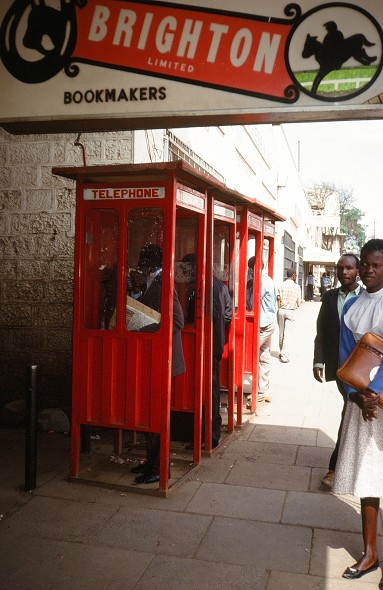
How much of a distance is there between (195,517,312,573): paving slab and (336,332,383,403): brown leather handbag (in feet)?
4.07

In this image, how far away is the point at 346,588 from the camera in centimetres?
333

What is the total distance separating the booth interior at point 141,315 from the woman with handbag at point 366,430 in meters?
1.56

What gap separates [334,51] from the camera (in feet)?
9.84

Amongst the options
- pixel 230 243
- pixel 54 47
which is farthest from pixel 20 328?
pixel 54 47

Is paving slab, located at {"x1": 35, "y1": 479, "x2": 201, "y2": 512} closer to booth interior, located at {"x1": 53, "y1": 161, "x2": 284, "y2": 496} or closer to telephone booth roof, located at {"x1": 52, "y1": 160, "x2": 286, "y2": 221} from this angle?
booth interior, located at {"x1": 53, "y1": 161, "x2": 284, "y2": 496}

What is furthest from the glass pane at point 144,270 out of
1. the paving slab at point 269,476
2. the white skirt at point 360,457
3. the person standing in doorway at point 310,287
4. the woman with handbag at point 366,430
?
the person standing in doorway at point 310,287

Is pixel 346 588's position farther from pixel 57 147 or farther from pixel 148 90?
pixel 57 147

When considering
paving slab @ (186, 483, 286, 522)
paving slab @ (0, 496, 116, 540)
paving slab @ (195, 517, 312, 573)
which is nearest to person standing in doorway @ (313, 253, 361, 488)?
paving slab @ (186, 483, 286, 522)

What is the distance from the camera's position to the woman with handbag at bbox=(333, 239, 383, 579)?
→ 3.38 m

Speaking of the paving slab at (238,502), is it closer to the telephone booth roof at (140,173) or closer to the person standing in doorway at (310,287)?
the telephone booth roof at (140,173)

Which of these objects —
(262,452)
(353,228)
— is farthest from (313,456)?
(353,228)

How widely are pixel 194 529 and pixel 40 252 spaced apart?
409 centimetres

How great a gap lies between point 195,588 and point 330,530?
1.25 meters

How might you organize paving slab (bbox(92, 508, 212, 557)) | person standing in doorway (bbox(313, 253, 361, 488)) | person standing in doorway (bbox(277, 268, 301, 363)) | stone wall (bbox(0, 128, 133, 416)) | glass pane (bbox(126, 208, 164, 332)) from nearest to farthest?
1. paving slab (bbox(92, 508, 212, 557))
2. glass pane (bbox(126, 208, 164, 332))
3. person standing in doorway (bbox(313, 253, 361, 488))
4. stone wall (bbox(0, 128, 133, 416))
5. person standing in doorway (bbox(277, 268, 301, 363))
